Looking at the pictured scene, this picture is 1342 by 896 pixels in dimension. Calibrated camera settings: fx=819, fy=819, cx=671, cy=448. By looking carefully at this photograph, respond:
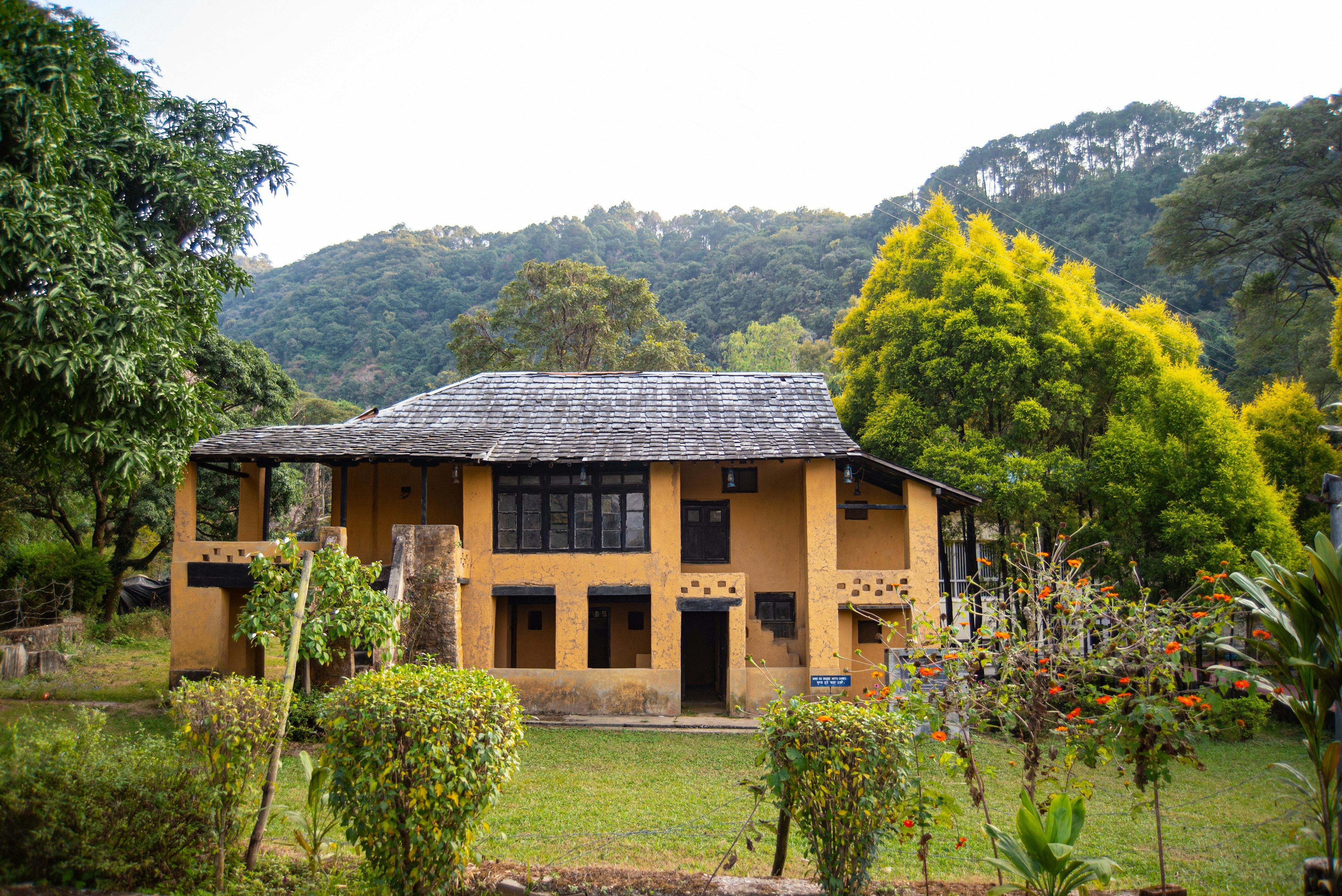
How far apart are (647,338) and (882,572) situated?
61.3 feet

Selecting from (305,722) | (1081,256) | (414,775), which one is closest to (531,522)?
(305,722)

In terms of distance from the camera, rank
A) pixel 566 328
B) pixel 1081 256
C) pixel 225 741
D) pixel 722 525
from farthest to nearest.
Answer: pixel 1081 256 → pixel 566 328 → pixel 722 525 → pixel 225 741

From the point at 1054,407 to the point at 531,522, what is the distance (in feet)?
38.6

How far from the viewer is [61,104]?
8.70 meters

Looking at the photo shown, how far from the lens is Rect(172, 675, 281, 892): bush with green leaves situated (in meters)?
5.60

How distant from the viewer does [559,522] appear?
1664cm

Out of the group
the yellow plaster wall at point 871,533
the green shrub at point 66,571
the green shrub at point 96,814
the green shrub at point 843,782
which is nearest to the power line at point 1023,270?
the yellow plaster wall at point 871,533

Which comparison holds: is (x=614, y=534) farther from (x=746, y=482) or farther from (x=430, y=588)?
(x=430, y=588)

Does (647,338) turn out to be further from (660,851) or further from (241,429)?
(660,851)

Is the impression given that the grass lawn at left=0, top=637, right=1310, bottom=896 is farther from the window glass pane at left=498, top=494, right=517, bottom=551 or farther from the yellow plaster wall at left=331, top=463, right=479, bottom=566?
the yellow plaster wall at left=331, top=463, right=479, bottom=566

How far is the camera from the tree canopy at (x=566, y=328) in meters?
32.0

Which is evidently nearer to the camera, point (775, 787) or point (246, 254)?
point (775, 787)

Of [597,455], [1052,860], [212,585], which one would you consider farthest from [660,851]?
[212,585]

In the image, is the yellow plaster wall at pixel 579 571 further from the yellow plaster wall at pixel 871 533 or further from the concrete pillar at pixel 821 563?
the yellow plaster wall at pixel 871 533
